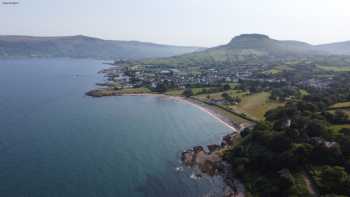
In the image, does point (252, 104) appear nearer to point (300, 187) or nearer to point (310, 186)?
point (310, 186)

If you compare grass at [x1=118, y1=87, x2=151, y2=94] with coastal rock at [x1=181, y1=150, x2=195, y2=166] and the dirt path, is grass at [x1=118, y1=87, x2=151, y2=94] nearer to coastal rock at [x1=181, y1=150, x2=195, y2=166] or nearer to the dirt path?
coastal rock at [x1=181, y1=150, x2=195, y2=166]

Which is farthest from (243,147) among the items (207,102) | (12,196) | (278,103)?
(207,102)

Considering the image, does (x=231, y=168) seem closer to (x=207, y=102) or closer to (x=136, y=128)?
(x=136, y=128)

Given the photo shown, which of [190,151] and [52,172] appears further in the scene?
[190,151]

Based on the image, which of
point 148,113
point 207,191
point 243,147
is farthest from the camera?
point 148,113

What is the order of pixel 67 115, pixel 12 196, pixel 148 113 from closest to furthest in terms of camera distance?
pixel 12 196 → pixel 67 115 → pixel 148 113

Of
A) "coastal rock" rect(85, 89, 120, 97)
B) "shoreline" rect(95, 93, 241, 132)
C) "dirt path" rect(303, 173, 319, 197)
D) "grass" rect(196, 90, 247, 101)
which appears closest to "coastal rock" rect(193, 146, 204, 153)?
"shoreline" rect(95, 93, 241, 132)

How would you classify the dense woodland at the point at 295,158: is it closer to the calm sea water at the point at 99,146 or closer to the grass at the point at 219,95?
the calm sea water at the point at 99,146
